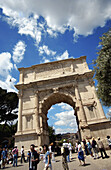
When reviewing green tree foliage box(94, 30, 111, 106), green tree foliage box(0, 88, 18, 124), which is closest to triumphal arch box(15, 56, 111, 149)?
green tree foliage box(94, 30, 111, 106)

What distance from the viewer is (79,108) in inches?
559

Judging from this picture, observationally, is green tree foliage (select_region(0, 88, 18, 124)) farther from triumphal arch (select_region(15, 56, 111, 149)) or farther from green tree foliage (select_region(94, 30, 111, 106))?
green tree foliage (select_region(94, 30, 111, 106))

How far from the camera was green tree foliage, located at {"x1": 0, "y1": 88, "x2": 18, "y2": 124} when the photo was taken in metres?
26.9

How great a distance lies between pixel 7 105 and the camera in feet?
90.8

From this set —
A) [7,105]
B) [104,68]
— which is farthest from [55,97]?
[7,105]

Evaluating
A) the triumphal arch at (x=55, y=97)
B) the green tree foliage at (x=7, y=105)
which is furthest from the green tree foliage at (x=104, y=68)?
the green tree foliage at (x=7, y=105)

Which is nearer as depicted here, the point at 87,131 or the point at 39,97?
the point at 87,131

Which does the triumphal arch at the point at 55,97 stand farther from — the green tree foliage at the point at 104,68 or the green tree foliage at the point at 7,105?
the green tree foliage at the point at 7,105

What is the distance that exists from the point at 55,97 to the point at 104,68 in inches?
366

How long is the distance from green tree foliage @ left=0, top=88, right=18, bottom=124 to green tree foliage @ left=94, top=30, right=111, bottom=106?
23240 mm

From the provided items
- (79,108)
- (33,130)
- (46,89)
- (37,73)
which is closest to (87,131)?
(79,108)

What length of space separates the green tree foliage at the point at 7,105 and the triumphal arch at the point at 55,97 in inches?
482

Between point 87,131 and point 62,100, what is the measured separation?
6.43m

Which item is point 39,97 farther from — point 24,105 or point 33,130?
point 33,130
